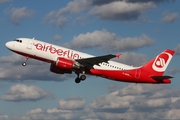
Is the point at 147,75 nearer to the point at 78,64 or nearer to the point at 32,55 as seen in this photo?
the point at 78,64

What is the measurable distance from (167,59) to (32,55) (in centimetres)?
2740

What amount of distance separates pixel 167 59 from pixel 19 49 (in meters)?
29.4

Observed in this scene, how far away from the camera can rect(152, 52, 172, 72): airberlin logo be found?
105625 mm

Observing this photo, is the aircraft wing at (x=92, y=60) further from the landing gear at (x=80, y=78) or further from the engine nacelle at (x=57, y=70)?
the engine nacelle at (x=57, y=70)

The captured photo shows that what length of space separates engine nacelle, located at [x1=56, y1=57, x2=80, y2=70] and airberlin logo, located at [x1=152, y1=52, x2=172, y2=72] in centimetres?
1715

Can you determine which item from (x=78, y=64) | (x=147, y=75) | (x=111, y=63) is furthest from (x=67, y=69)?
(x=147, y=75)

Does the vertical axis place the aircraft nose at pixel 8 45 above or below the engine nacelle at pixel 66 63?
above

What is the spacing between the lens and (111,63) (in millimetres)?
99750

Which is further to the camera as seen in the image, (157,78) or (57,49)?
(157,78)

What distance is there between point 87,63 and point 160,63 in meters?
16.6

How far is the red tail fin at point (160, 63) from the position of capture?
342ft

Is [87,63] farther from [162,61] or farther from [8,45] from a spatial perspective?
[162,61]

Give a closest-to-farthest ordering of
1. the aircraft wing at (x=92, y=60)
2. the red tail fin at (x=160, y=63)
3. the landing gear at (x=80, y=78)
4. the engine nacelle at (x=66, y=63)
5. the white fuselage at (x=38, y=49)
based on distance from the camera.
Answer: the aircraft wing at (x=92, y=60) → the white fuselage at (x=38, y=49) → the engine nacelle at (x=66, y=63) → the landing gear at (x=80, y=78) → the red tail fin at (x=160, y=63)

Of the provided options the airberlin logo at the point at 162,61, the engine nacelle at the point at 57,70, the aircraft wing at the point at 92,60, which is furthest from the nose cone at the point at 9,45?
the airberlin logo at the point at 162,61
